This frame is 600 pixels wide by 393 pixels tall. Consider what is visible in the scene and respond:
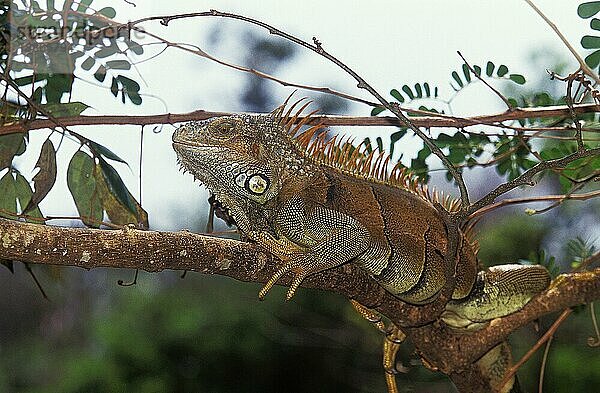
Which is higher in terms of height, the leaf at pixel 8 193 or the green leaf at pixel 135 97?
the green leaf at pixel 135 97

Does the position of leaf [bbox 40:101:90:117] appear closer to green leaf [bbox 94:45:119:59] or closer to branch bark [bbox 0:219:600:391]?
green leaf [bbox 94:45:119:59]

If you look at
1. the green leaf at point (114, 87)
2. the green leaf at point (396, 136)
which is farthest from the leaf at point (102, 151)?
the green leaf at point (396, 136)

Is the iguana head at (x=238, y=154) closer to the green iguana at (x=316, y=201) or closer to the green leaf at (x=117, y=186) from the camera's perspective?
the green iguana at (x=316, y=201)

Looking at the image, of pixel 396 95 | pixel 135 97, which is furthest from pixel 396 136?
pixel 135 97

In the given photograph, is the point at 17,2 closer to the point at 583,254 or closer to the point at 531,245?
the point at 583,254

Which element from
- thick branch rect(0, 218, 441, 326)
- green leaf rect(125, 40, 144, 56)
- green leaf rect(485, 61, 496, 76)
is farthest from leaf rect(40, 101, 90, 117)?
green leaf rect(485, 61, 496, 76)

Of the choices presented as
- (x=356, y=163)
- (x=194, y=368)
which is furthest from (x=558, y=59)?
(x=194, y=368)
